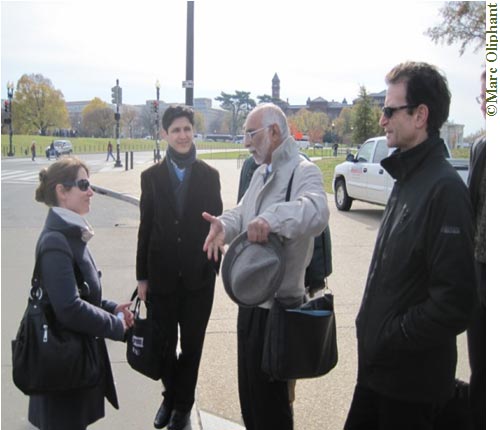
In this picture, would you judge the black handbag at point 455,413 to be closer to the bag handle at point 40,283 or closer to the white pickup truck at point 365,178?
the bag handle at point 40,283

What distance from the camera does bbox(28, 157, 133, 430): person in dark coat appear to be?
2297 millimetres

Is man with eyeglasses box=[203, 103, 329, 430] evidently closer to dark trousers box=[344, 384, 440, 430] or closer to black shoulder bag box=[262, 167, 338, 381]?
black shoulder bag box=[262, 167, 338, 381]

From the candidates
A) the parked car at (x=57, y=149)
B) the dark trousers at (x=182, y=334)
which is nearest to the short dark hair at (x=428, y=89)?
the dark trousers at (x=182, y=334)

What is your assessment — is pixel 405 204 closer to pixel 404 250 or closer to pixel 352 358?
pixel 404 250

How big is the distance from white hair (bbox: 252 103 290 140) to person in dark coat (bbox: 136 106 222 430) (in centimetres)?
95

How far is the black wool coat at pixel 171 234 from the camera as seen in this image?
11.0 feet

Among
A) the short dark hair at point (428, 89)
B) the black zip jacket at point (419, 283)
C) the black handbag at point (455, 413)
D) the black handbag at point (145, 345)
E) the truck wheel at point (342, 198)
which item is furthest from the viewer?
the truck wheel at point (342, 198)

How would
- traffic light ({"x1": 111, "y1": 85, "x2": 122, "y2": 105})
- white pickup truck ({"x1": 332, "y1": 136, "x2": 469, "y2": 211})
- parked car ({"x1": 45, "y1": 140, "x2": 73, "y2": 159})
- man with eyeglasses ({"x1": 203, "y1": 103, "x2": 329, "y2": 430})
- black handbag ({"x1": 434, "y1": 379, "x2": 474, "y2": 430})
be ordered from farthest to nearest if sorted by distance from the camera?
1. parked car ({"x1": 45, "y1": 140, "x2": 73, "y2": 159})
2. traffic light ({"x1": 111, "y1": 85, "x2": 122, "y2": 105})
3. white pickup truck ({"x1": 332, "y1": 136, "x2": 469, "y2": 211})
4. man with eyeglasses ({"x1": 203, "y1": 103, "x2": 329, "y2": 430})
5. black handbag ({"x1": 434, "y1": 379, "x2": 474, "y2": 430})

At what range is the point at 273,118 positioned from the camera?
8.34ft

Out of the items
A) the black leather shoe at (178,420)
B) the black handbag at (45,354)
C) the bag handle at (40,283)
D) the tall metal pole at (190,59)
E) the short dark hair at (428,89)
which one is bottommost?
the black leather shoe at (178,420)

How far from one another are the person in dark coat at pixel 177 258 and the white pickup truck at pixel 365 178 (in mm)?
8848

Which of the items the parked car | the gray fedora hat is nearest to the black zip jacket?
the gray fedora hat

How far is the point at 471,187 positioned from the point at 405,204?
3.06 ft
